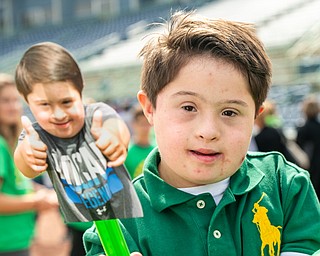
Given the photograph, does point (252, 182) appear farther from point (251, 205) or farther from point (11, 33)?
point (11, 33)

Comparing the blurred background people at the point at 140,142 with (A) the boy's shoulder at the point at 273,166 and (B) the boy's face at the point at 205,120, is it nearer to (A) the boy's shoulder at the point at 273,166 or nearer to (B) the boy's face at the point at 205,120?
(A) the boy's shoulder at the point at 273,166

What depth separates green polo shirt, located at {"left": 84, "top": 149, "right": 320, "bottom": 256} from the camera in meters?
1.02

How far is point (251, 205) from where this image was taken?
1051mm

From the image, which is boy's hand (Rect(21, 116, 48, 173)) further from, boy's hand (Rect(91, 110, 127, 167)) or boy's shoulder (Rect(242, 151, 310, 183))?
boy's shoulder (Rect(242, 151, 310, 183))

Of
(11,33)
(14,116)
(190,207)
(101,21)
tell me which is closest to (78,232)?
(14,116)

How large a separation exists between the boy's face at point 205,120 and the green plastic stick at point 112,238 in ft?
0.46

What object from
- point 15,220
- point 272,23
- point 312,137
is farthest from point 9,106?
point 272,23

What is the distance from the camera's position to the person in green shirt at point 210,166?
97 centimetres

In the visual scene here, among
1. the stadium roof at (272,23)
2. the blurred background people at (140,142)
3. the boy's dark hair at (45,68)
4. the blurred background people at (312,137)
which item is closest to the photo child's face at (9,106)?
the boy's dark hair at (45,68)

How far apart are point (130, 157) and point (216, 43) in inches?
94.8

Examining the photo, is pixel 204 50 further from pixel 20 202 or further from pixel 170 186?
pixel 20 202

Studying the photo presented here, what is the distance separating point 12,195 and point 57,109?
150 cm

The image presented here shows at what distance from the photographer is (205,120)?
0.95m

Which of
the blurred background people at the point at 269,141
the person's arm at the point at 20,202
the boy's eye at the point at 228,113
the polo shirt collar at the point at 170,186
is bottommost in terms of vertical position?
the blurred background people at the point at 269,141
